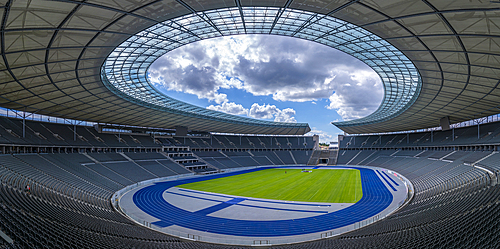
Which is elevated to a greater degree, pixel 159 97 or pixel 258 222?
pixel 159 97

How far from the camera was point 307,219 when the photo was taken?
22625 mm

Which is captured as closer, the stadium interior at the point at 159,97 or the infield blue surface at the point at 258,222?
the stadium interior at the point at 159,97

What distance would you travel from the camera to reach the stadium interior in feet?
40.0

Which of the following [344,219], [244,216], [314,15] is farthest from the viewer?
[244,216]

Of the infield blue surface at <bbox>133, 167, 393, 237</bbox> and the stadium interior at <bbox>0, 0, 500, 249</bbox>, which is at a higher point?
the stadium interior at <bbox>0, 0, 500, 249</bbox>

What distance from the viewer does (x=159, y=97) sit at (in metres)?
38.1

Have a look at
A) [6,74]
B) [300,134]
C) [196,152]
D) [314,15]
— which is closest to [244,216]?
[314,15]

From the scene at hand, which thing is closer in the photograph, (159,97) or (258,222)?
(258,222)

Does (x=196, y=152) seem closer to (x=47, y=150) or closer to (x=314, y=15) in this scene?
(x=47, y=150)

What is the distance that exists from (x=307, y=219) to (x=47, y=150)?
3605 cm

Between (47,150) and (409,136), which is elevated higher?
(409,136)

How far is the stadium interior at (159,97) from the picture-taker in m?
12.2

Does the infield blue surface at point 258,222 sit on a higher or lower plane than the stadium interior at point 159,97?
lower

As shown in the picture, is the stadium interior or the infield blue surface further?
the infield blue surface
